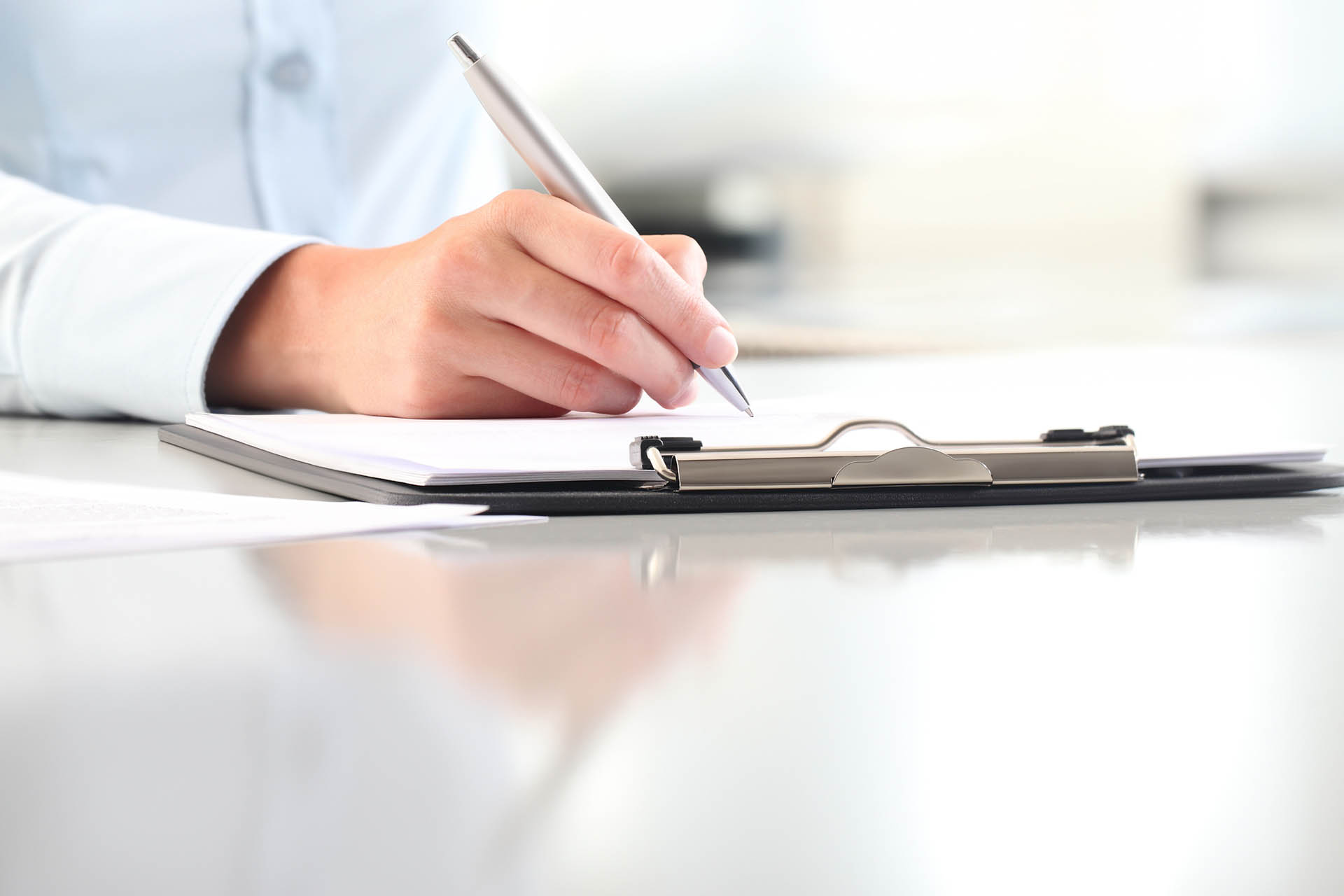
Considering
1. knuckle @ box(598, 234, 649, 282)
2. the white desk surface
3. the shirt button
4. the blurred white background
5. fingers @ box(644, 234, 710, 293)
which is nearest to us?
the white desk surface

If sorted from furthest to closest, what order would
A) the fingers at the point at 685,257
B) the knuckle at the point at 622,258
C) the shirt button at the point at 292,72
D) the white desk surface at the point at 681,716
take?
1. the shirt button at the point at 292,72
2. the fingers at the point at 685,257
3. the knuckle at the point at 622,258
4. the white desk surface at the point at 681,716

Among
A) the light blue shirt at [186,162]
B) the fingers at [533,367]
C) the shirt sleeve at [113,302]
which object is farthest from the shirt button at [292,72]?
the fingers at [533,367]

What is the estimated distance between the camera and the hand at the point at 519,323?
16.1 inches

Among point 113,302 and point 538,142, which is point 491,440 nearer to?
point 538,142

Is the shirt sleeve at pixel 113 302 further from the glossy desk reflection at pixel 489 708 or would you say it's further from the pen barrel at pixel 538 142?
the glossy desk reflection at pixel 489 708

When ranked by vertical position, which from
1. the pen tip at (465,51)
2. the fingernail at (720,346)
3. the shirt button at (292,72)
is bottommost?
the fingernail at (720,346)

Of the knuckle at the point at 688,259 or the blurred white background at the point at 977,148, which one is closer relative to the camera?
the knuckle at the point at 688,259

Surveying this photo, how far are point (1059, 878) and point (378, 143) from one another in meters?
0.97

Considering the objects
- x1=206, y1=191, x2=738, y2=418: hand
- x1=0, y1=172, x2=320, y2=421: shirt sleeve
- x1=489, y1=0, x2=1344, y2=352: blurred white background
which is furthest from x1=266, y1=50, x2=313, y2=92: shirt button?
x1=489, y1=0, x2=1344, y2=352: blurred white background

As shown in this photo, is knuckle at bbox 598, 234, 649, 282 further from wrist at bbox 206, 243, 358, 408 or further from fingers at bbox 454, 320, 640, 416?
wrist at bbox 206, 243, 358, 408

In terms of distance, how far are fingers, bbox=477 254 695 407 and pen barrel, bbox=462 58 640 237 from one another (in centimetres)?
3

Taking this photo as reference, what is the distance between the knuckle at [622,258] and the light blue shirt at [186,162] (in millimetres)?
216

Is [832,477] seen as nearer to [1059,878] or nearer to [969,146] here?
[1059,878]

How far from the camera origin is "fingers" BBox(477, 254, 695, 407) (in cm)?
41
